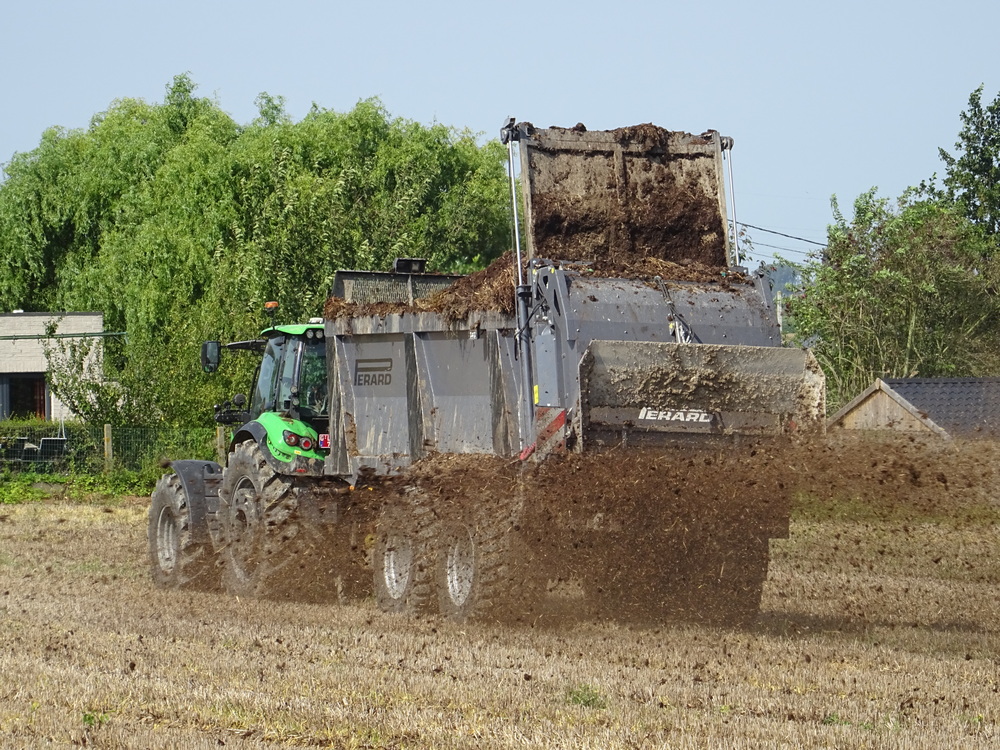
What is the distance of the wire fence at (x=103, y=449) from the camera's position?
28.2 meters

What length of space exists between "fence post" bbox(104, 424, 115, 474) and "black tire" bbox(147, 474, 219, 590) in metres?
15.1

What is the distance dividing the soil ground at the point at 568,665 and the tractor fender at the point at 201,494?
77 centimetres

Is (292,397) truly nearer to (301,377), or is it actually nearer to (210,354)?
(301,377)

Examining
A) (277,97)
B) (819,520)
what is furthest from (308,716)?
(277,97)

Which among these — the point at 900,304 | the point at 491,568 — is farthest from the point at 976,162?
the point at 491,568

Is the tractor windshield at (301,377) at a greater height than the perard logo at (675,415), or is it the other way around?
the tractor windshield at (301,377)

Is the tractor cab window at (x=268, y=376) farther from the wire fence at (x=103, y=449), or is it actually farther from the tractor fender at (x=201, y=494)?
the wire fence at (x=103, y=449)

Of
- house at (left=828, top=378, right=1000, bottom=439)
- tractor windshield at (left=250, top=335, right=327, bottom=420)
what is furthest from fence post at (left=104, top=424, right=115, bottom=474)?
tractor windshield at (left=250, top=335, right=327, bottom=420)

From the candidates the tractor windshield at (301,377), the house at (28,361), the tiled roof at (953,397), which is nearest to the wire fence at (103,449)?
the house at (28,361)

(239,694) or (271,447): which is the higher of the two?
(271,447)

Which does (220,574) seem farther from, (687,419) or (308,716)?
(308,716)

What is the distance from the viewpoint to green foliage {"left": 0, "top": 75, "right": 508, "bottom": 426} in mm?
24328

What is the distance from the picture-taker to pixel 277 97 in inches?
1831

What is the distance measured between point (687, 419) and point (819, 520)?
3.88 ft
